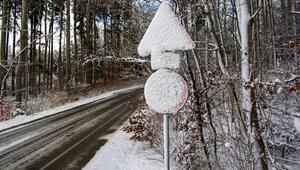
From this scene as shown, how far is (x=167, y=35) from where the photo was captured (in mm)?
3703

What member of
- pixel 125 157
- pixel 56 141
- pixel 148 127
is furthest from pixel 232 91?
pixel 56 141

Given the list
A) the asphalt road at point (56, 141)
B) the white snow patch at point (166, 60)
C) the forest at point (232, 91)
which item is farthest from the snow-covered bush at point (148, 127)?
the white snow patch at point (166, 60)

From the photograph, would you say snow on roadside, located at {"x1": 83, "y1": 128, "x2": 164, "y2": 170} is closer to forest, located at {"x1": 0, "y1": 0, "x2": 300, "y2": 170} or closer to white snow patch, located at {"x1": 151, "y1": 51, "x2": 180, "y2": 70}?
forest, located at {"x1": 0, "y1": 0, "x2": 300, "y2": 170}

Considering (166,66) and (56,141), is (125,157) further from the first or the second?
(166,66)

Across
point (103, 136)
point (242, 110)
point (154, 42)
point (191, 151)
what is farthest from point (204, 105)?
point (103, 136)

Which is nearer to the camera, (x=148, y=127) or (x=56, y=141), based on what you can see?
(x=148, y=127)

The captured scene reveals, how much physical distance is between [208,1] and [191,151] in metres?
2.72

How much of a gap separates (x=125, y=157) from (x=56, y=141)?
281 centimetres

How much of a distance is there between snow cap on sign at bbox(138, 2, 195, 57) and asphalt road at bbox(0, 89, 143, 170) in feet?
14.0

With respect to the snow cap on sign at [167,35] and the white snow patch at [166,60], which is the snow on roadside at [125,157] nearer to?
the white snow patch at [166,60]

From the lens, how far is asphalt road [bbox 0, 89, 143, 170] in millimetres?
7375

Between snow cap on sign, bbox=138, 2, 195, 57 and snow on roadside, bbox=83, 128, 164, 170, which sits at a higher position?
snow cap on sign, bbox=138, 2, 195, 57

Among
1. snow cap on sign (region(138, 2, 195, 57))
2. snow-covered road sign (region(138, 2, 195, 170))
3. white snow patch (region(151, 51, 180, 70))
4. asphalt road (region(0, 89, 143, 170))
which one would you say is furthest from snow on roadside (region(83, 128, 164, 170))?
snow cap on sign (region(138, 2, 195, 57))

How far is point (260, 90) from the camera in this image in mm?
4484
